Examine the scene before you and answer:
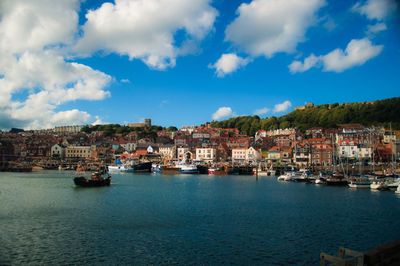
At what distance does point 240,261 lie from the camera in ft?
54.3

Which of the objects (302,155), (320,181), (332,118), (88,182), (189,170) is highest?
(332,118)

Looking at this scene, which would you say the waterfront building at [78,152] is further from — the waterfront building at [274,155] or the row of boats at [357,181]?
the row of boats at [357,181]

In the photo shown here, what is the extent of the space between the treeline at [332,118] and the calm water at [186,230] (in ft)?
385

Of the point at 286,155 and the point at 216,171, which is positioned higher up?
the point at 286,155

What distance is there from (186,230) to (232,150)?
343 feet

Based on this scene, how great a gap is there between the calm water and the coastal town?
58327 mm

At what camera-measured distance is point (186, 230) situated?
22.7 metres

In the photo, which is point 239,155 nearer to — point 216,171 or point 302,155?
point 302,155

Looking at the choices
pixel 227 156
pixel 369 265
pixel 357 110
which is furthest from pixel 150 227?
pixel 357 110

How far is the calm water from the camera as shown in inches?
681

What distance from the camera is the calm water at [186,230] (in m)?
17.3

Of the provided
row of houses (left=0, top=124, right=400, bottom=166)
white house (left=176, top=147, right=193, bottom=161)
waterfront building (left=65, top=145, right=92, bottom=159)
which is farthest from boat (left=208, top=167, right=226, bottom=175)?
waterfront building (left=65, top=145, right=92, bottom=159)

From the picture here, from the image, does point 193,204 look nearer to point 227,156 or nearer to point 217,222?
point 217,222

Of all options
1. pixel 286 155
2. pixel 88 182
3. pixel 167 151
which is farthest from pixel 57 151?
pixel 88 182
